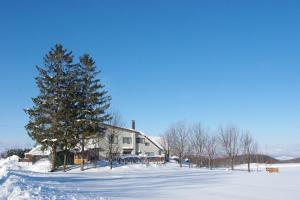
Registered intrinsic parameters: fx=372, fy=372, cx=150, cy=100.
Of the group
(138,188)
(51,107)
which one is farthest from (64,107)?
(138,188)

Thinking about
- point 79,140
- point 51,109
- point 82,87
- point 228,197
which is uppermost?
point 82,87

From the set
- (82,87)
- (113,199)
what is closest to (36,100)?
(82,87)

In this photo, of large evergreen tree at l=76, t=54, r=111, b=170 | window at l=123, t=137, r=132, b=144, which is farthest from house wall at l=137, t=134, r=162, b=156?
large evergreen tree at l=76, t=54, r=111, b=170

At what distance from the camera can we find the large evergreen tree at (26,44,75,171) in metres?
44.0

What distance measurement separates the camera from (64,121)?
44.9 m

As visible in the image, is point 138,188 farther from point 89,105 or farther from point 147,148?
point 147,148

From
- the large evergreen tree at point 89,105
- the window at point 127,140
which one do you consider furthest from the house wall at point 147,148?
the large evergreen tree at point 89,105

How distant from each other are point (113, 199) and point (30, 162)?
51.3 meters

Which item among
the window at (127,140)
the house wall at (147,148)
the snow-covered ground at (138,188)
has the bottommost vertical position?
the snow-covered ground at (138,188)

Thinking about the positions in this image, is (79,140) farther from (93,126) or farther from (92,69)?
(92,69)

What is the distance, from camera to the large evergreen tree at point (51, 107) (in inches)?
1732

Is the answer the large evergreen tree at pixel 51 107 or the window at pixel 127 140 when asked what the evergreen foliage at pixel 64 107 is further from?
the window at pixel 127 140

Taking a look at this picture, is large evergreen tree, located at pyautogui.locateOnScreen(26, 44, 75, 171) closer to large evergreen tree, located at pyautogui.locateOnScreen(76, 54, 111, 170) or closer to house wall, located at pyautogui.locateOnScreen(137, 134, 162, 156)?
large evergreen tree, located at pyautogui.locateOnScreen(76, 54, 111, 170)

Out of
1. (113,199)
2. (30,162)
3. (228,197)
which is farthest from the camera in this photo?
(30,162)
